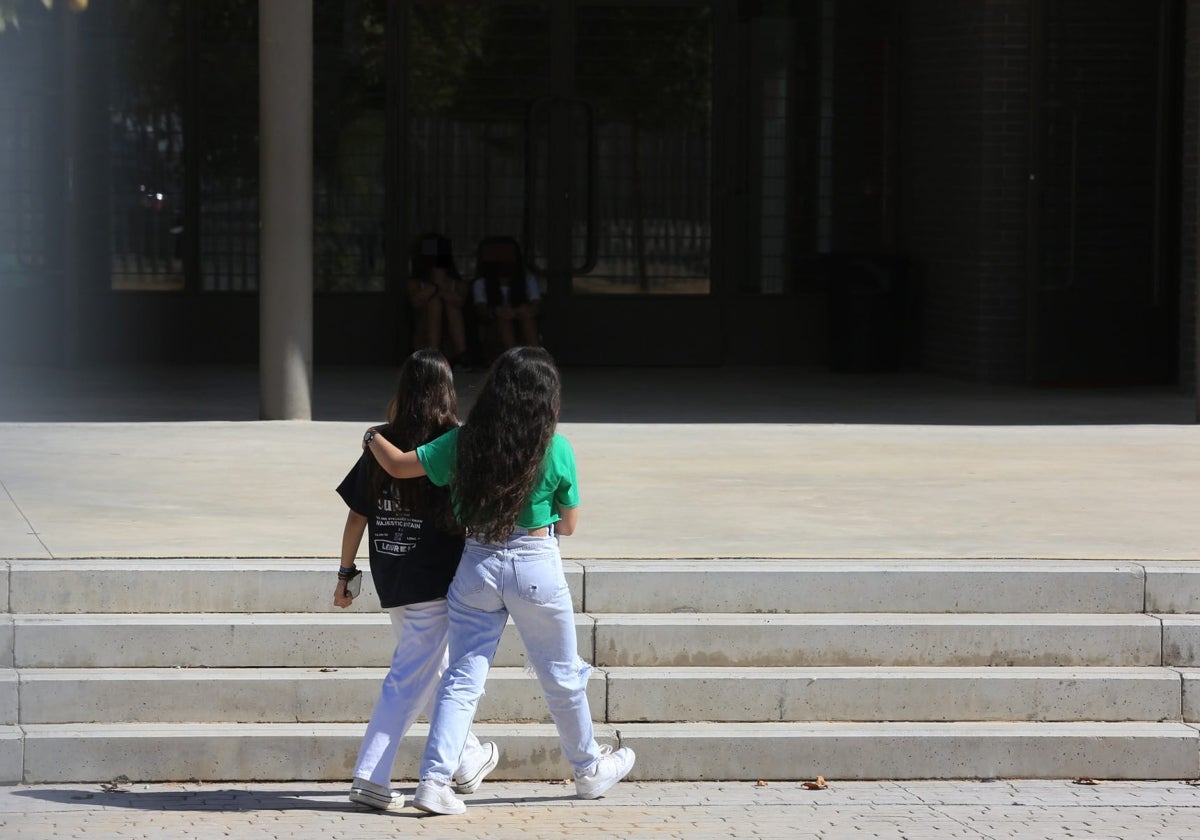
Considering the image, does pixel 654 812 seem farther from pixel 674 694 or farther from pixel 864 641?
pixel 864 641

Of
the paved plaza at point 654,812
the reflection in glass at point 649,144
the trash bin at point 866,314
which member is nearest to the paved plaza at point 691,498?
the paved plaza at point 654,812

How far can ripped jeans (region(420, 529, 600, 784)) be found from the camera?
19.6 feet

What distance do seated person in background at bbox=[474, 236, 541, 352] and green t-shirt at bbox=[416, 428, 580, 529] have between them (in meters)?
9.55

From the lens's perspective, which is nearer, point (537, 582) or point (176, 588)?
point (537, 582)

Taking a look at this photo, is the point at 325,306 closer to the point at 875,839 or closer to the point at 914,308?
the point at 914,308

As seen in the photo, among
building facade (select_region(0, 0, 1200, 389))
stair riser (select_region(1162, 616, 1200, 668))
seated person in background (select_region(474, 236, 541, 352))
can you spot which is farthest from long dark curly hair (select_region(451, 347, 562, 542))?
building facade (select_region(0, 0, 1200, 389))

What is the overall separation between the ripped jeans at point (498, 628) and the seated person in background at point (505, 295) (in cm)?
958

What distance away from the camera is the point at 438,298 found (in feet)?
52.4

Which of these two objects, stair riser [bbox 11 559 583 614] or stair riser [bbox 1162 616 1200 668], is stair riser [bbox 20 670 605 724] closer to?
stair riser [bbox 11 559 583 614]

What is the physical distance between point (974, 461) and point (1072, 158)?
5.30 meters

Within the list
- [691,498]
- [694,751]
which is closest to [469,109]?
[691,498]

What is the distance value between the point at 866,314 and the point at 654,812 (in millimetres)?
10217

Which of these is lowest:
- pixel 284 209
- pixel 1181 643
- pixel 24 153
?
pixel 1181 643

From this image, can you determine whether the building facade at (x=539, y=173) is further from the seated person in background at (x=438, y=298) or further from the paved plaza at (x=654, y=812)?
the paved plaza at (x=654, y=812)
